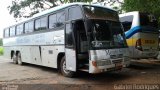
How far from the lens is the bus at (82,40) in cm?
918

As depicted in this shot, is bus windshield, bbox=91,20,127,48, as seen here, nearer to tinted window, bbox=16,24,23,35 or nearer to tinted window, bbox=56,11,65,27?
tinted window, bbox=56,11,65,27

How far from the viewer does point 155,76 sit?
33.1 ft

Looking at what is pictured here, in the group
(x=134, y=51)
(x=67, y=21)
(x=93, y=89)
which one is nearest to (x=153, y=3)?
(x=134, y=51)

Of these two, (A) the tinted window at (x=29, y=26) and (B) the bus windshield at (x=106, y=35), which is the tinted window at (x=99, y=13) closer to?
(B) the bus windshield at (x=106, y=35)

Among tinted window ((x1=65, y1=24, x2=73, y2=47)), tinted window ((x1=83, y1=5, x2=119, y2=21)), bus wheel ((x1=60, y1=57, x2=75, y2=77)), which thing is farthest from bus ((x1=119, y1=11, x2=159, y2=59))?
tinted window ((x1=65, y1=24, x2=73, y2=47))

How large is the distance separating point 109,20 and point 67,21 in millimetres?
1782

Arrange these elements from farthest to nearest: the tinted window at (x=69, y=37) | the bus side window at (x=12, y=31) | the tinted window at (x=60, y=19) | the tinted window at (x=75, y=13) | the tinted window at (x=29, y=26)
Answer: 1. the bus side window at (x=12, y=31)
2. the tinted window at (x=29, y=26)
3. the tinted window at (x=60, y=19)
4. the tinted window at (x=69, y=37)
5. the tinted window at (x=75, y=13)

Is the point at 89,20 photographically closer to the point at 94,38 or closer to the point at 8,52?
the point at 94,38

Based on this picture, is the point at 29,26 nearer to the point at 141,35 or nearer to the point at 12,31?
the point at 12,31

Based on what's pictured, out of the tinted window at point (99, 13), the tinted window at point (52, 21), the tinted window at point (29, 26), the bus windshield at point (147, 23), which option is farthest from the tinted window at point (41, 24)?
the bus windshield at point (147, 23)

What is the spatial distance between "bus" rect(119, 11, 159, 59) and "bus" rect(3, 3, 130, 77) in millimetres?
2081

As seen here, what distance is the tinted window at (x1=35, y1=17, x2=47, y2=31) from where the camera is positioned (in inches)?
499

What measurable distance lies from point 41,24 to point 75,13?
11.6ft

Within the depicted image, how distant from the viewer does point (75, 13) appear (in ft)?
33.1
